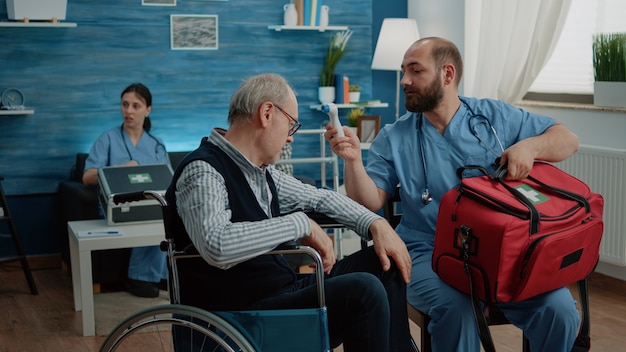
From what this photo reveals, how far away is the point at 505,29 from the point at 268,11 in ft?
4.96

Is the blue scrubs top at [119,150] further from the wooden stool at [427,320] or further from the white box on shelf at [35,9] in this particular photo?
the wooden stool at [427,320]

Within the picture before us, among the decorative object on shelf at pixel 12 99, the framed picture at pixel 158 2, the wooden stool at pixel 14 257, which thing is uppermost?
the framed picture at pixel 158 2

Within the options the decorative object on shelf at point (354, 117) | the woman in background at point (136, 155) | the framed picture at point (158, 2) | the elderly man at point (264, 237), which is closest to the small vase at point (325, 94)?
the decorative object on shelf at point (354, 117)

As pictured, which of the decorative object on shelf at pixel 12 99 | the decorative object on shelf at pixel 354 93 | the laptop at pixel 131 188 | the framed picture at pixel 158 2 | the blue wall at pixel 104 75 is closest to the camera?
the laptop at pixel 131 188

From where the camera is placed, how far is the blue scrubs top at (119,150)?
4.55 metres

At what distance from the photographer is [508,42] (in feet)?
15.8

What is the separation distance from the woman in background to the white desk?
0.41 m

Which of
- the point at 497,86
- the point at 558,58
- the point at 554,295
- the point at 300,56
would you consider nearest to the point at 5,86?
the point at 300,56

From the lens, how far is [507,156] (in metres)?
2.49

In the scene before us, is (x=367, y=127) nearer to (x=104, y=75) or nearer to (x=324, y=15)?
(x=324, y=15)

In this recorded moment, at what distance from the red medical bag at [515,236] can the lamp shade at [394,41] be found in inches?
116

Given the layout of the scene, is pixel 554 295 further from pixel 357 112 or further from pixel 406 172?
pixel 357 112

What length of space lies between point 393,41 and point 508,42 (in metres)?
0.79

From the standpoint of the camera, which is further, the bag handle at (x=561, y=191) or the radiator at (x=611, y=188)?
the radiator at (x=611, y=188)
